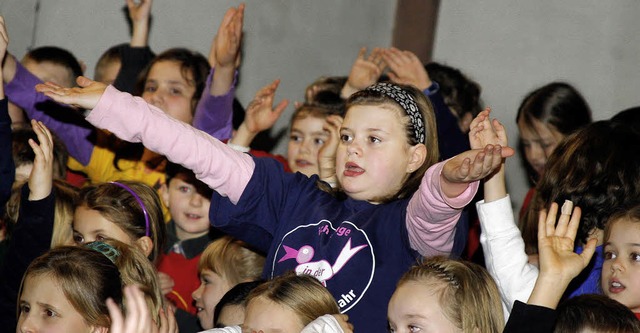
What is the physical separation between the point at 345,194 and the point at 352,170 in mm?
169

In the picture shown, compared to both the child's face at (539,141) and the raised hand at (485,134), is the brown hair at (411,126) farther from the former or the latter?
the child's face at (539,141)

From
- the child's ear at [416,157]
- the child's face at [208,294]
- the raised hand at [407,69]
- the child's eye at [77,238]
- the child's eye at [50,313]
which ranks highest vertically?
the raised hand at [407,69]

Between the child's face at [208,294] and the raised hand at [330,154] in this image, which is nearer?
the child's face at [208,294]

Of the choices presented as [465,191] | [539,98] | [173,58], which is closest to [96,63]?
[173,58]

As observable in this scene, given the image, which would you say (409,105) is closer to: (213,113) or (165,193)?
(213,113)

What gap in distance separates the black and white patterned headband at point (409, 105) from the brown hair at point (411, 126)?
1 centimetres

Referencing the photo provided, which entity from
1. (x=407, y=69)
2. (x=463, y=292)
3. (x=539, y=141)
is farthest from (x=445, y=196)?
(x=539, y=141)

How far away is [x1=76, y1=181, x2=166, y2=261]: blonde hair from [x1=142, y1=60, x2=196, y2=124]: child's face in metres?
0.71

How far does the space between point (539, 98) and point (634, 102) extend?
82 centimetres

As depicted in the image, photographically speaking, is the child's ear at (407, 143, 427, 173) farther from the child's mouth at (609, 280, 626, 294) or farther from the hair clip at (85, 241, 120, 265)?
the hair clip at (85, 241, 120, 265)

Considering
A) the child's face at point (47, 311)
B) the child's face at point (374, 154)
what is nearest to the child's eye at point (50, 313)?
the child's face at point (47, 311)

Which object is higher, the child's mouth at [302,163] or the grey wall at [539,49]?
the grey wall at [539,49]

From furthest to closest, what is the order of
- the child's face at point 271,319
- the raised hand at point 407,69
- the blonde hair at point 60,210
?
the raised hand at point 407,69, the blonde hair at point 60,210, the child's face at point 271,319

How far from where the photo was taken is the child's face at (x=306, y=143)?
450cm
